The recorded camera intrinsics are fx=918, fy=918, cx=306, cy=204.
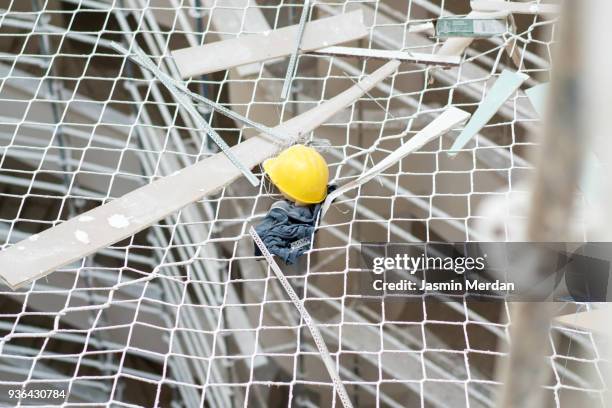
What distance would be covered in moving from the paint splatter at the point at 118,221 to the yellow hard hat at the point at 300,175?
22cm

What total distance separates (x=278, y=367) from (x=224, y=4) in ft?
Answer: 3.21

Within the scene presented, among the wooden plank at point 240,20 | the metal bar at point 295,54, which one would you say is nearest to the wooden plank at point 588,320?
the metal bar at point 295,54

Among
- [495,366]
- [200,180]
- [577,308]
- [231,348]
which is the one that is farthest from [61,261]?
[495,366]

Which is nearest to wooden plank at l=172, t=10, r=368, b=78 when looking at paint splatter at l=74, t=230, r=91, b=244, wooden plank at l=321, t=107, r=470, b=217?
wooden plank at l=321, t=107, r=470, b=217

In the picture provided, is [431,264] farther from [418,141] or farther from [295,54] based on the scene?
[295,54]

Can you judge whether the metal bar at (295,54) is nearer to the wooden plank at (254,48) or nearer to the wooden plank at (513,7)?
the wooden plank at (254,48)

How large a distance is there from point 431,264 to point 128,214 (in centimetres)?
45

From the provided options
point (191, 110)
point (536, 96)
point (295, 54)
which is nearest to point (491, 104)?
point (536, 96)

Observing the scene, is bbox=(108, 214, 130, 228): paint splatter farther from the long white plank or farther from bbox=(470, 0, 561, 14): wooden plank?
bbox=(470, 0, 561, 14): wooden plank

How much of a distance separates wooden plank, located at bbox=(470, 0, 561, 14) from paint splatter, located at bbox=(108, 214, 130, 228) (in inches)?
28.7

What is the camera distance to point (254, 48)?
63.7 inches

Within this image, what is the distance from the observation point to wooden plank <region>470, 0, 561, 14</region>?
62.9 inches

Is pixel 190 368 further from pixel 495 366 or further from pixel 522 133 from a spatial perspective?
pixel 522 133

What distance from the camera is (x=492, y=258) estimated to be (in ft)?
4.32
